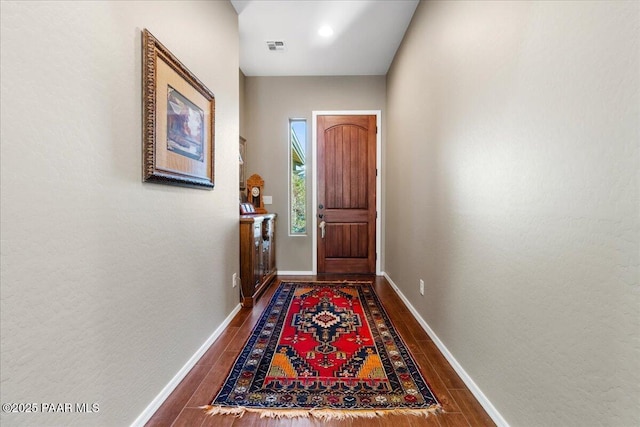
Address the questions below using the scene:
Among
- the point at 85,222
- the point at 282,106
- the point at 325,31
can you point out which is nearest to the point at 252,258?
the point at 85,222

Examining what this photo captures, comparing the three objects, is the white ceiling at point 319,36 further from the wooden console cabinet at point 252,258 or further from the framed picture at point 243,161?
the wooden console cabinet at point 252,258

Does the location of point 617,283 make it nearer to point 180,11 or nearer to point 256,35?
point 180,11

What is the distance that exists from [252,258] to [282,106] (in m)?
2.35

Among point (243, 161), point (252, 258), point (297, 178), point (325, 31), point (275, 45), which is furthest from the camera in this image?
point (297, 178)

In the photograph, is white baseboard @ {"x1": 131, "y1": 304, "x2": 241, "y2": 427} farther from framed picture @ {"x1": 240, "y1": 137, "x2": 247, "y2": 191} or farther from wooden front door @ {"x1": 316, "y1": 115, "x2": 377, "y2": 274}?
wooden front door @ {"x1": 316, "y1": 115, "x2": 377, "y2": 274}

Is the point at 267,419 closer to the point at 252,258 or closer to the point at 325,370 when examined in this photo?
the point at 325,370

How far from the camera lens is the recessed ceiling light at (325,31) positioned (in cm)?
307

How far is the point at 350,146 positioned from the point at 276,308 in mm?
2487

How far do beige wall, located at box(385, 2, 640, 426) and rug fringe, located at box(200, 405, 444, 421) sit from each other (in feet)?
1.26

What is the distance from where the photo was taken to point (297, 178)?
439 centimetres

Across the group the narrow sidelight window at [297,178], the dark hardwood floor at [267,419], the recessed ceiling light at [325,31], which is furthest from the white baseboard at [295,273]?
the recessed ceiling light at [325,31]

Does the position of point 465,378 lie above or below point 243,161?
below

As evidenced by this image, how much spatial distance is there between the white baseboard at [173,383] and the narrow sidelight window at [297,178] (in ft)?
6.97

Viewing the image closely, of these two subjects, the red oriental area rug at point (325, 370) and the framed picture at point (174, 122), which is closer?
the framed picture at point (174, 122)
